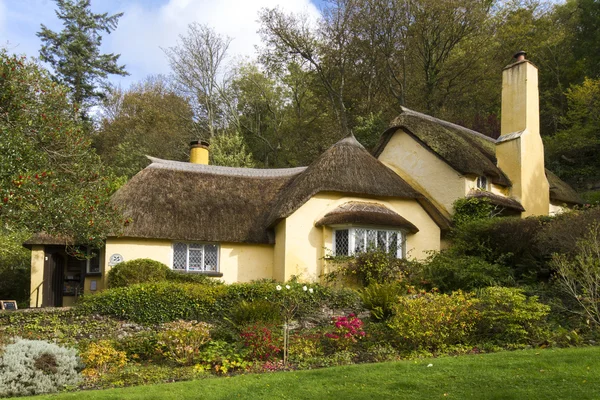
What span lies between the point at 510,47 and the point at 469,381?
32.0 metres

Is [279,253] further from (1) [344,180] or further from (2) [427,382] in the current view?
(2) [427,382]

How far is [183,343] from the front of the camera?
11.7m

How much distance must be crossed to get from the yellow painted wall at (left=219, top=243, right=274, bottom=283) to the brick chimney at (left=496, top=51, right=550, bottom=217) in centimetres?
987

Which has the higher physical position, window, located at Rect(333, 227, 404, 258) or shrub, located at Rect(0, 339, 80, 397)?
window, located at Rect(333, 227, 404, 258)

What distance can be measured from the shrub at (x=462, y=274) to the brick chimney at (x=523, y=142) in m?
6.71

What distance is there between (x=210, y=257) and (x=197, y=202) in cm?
204

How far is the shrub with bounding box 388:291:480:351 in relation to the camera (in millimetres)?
11320

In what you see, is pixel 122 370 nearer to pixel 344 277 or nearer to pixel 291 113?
pixel 344 277

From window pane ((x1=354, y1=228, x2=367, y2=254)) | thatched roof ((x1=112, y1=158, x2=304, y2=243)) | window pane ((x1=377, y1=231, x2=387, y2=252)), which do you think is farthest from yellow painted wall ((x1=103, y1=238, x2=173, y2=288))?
window pane ((x1=377, y1=231, x2=387, y2=252))

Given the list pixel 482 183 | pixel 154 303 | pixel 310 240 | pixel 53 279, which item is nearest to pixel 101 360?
pixel 154 303

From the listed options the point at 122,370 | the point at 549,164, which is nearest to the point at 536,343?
the point at 122,370

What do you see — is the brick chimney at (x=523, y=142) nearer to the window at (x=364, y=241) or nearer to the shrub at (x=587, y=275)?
the window at (x=364, y=241)

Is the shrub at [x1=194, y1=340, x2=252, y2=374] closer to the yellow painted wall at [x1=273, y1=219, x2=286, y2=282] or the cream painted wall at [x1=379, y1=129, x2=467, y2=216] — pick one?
the yellow painted wall at [x1=273, y1=219, x2=286, y2=282]

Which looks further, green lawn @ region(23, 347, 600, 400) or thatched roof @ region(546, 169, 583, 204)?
thatched roof @ region(546, 169, 583, 204)
